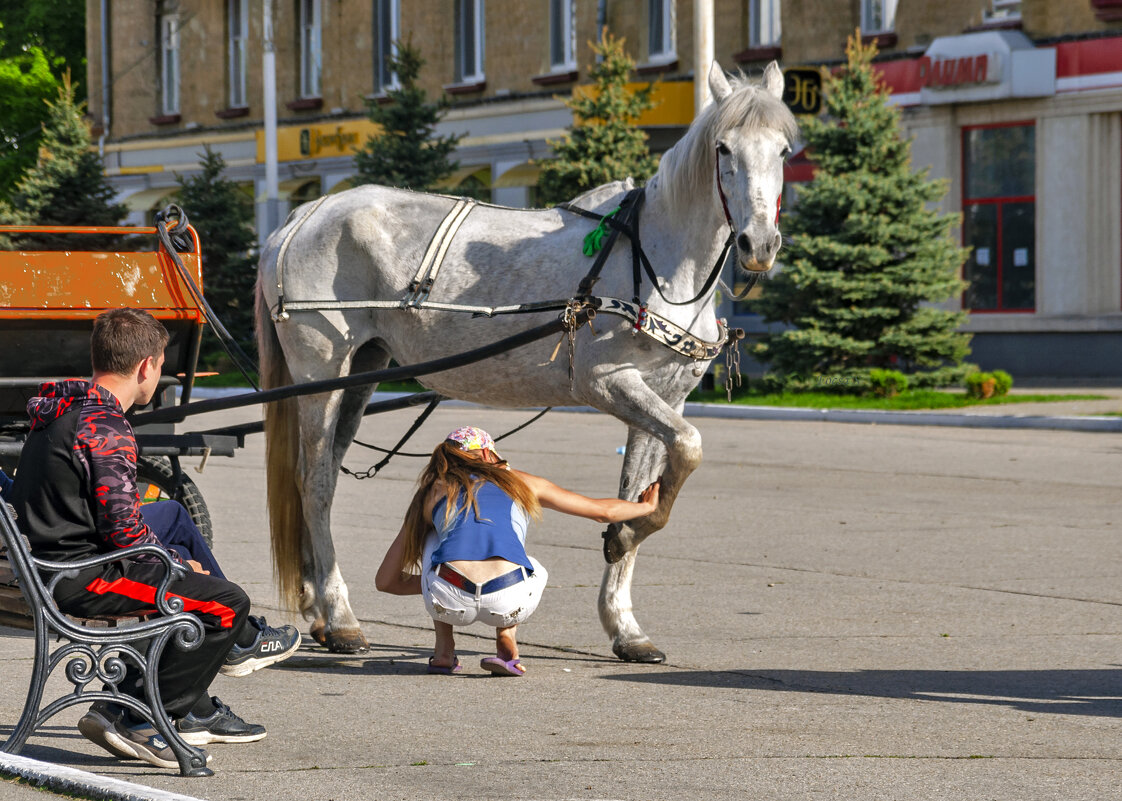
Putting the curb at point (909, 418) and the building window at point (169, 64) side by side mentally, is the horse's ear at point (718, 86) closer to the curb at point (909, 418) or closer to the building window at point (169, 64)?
the curb at point (909, 418)

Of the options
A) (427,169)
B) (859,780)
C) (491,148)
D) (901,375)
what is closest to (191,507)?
(859,780)

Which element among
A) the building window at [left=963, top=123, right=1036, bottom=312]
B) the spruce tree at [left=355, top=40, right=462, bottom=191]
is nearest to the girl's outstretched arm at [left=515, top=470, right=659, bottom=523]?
the building window at [left=963, top=123, right=1036, bottom=312]

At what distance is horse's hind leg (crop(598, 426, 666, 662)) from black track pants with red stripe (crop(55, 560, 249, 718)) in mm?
2033

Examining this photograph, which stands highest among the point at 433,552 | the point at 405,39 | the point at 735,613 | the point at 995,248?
the point at 405,39

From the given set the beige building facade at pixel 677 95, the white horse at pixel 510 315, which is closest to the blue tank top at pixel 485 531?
the white horse at pixel 510 315

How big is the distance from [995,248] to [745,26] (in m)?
6.99

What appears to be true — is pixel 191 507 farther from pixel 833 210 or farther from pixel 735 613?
pixel 833 210

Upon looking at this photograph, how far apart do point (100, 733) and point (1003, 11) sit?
81.0 feet

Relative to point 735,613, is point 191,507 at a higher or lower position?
higher

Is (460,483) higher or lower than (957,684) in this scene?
higher

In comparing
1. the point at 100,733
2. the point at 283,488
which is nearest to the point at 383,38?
the point at 283,488

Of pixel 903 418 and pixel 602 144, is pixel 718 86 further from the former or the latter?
pixel 602 144

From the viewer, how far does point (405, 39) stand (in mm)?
36156

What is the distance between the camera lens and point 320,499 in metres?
7.28
